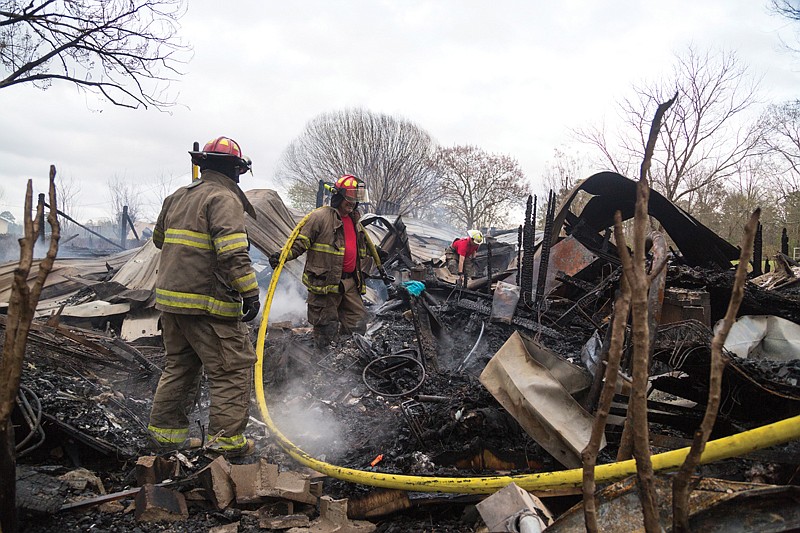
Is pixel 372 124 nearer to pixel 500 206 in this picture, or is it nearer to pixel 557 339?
pixel 500 206

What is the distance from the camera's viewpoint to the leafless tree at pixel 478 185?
30531 millimetres

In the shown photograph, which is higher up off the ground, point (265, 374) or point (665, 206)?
point (665, 206)

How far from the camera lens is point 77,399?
11.4 feet

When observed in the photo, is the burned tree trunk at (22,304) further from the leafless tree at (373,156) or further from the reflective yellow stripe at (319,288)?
the leafless tree at (373,156)

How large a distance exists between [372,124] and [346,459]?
84.8ft

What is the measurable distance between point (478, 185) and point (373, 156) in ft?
24.6

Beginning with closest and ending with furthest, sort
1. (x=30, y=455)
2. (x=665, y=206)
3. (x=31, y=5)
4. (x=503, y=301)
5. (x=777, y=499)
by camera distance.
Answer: (x=777, y=499), (x=30, y=455), (x=665, y=206), (x=503, y=301), (x=31, y=5)

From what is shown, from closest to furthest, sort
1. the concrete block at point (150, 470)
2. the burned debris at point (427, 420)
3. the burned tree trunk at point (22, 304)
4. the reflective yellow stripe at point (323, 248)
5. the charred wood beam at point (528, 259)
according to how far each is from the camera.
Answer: the burned tree trunk at point (22, 304) < the burned debris at point (427, 420) < the concrete block at point (150, 470) < the reflective yellow stripe at point (323, 248) < the charred wood beam at point (528, 259)

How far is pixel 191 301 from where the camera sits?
123 inches

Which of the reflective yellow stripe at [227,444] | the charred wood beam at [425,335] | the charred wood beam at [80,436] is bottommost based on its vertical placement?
the reflective yellow stripe at [227,444]

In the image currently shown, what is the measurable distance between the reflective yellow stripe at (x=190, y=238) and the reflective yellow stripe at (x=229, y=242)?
9 cm

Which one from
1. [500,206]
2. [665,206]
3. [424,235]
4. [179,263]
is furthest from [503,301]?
[500,206]

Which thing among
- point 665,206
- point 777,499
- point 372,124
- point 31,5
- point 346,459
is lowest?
point 346,459

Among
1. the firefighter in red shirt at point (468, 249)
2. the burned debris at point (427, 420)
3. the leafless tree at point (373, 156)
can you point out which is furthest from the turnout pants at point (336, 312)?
the leafless tree at point (373, 156)
